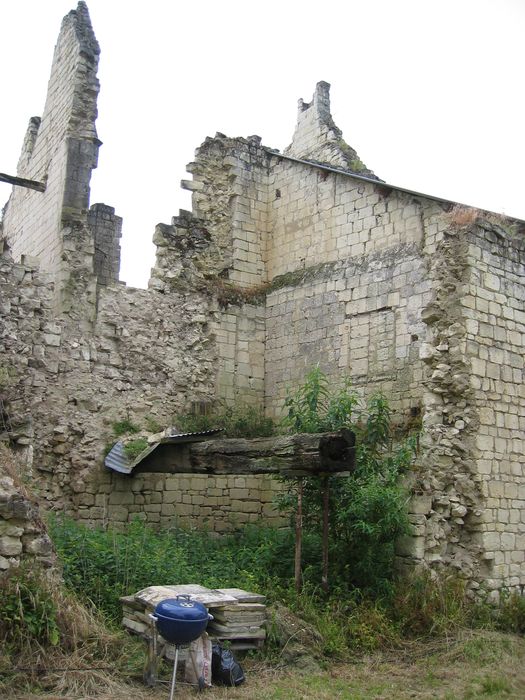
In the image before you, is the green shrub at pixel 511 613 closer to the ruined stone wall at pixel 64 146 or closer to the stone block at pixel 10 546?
the stone block at pixel 10 546

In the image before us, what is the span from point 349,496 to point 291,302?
14.6ft

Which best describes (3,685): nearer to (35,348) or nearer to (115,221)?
(35,348)

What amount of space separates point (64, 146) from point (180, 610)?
330 inches

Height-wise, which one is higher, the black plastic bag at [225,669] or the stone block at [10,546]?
the stone block at [10,546]

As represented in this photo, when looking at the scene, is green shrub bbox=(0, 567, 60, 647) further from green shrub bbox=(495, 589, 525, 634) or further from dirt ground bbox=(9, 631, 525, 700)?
green shrub bbox=(495, 589, 525, 634)

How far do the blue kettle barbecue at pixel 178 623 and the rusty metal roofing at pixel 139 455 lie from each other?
383 centimetres

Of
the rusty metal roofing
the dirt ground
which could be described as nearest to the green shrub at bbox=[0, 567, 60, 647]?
the dirt ground

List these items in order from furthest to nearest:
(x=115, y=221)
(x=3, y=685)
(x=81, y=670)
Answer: (x=115, y=221)
(x=81, y=670)
(x=3, y=685)


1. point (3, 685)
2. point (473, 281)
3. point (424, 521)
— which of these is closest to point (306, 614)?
point (424, 521)

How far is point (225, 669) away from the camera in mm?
6305

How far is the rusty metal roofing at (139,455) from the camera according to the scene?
962 centimetres

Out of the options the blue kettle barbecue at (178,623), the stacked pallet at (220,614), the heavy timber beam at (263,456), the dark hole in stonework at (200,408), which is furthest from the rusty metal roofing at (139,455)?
the blue kettle barbecue at (178,623)

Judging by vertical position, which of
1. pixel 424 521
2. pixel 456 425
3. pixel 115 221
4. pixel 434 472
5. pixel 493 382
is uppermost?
pixel 115 221

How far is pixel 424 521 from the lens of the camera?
29.9 feet
